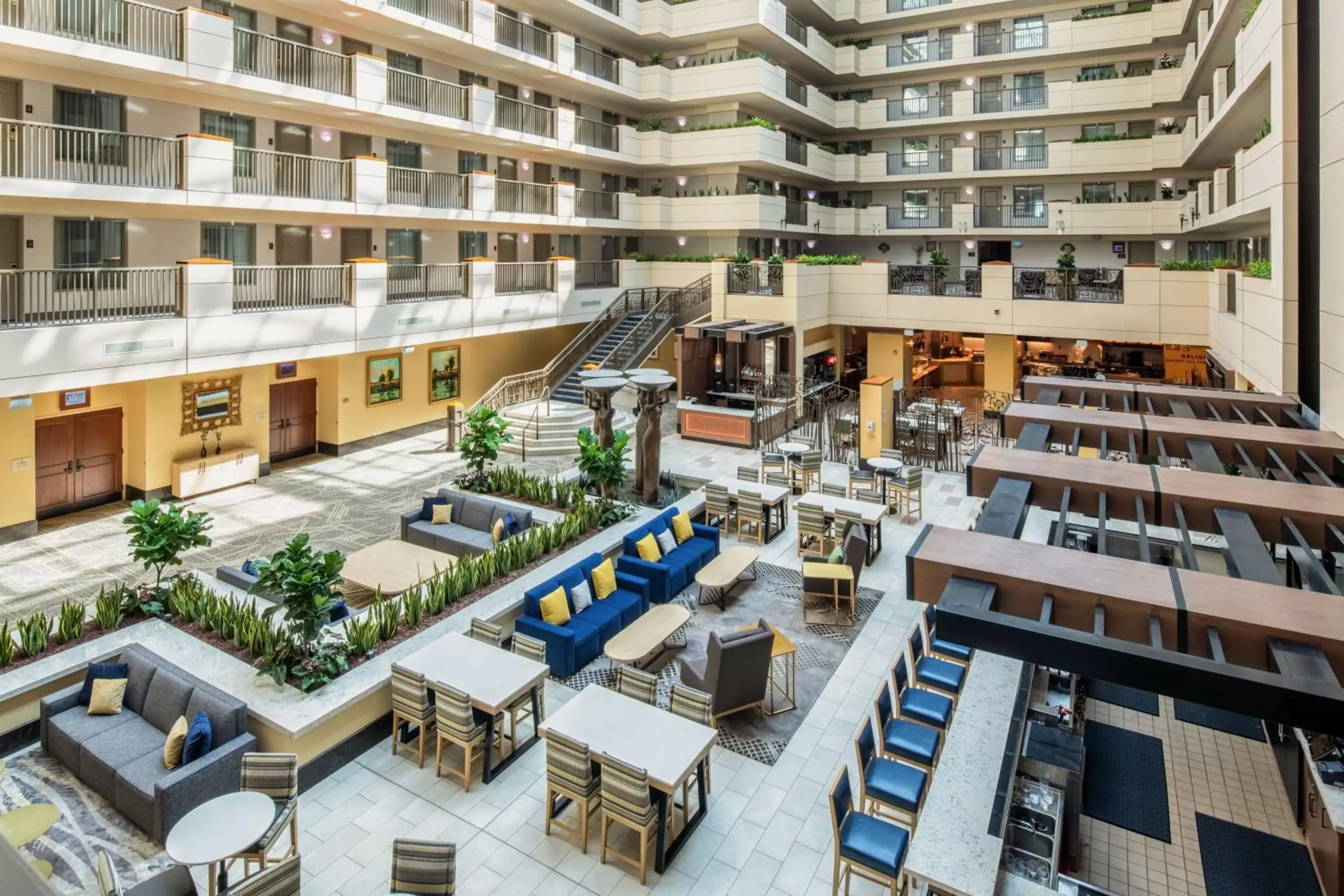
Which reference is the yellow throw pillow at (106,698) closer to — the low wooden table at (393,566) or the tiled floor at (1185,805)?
the low wooden table at (393,566)

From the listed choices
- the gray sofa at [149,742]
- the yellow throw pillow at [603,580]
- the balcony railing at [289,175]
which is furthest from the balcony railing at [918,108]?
the gray sofa at [149,742]

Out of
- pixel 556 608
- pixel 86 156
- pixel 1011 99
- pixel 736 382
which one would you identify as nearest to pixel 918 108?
pixel 1011 99

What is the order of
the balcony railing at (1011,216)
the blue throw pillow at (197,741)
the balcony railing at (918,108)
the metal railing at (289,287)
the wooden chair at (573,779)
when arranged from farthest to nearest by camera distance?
the balcony railing at (918,108)
the balcony railing at (1011,216)
the metal railing at (289,287)
the blue throw pillow at (197,741)
the wooden chair at (573,779)

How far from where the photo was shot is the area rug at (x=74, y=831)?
6.97 metres

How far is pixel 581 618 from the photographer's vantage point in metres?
11.0

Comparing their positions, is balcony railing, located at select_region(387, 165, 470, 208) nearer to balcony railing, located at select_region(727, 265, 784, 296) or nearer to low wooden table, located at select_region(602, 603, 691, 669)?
balcony railing, located at select_region(727, 265, 784, 296)

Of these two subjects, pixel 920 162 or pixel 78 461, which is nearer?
pixel 78 461

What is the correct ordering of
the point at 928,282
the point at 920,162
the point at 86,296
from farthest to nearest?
the point at 920,162
the point at 928,282
the point at 86,296

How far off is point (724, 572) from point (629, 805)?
18.1 feet

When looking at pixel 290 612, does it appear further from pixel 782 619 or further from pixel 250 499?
pixel 250 499

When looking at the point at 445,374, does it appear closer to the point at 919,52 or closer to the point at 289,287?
the point at 289,287

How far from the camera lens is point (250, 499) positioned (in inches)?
707

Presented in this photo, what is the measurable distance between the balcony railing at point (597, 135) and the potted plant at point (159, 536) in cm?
1881

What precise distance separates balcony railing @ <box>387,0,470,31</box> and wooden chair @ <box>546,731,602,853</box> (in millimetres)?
19267
